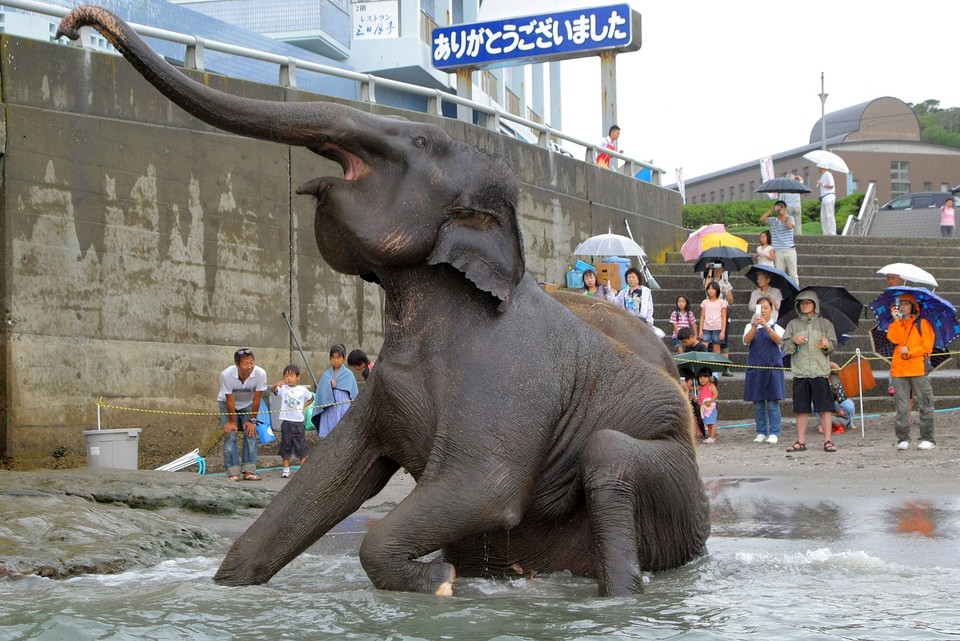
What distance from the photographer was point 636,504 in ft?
17.2

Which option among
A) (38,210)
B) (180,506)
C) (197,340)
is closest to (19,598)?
(180,506)

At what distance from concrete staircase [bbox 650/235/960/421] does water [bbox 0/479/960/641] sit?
1087 centimetres

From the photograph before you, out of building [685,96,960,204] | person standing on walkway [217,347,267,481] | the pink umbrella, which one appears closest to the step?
person standing on walkway [217,347,267,481]

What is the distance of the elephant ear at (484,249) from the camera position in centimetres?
505

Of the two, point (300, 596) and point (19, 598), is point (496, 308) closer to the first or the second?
point (300, 596)

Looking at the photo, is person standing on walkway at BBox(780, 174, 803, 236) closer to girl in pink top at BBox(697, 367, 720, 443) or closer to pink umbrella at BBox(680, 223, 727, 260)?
pink umbrella at BBox(680, 223, 727, 260)

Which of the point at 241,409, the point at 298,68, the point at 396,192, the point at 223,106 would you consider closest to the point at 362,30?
the point at 298,68

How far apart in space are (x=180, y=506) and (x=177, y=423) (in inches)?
206

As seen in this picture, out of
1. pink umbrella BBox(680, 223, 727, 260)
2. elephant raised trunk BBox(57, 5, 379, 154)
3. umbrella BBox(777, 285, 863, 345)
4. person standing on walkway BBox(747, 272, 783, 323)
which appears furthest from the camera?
pink umbrella BBox(680, 223, 727, 260)

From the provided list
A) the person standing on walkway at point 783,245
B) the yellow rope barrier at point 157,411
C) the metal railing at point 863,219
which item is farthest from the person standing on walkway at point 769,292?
the metal railing at point 863,219

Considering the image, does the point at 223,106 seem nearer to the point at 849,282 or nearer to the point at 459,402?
the point at 459,402

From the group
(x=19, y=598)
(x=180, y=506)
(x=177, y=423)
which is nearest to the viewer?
(x=19, y=598)

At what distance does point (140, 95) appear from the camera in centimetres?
1393

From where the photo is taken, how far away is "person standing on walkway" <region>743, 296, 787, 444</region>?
14.4 meters
